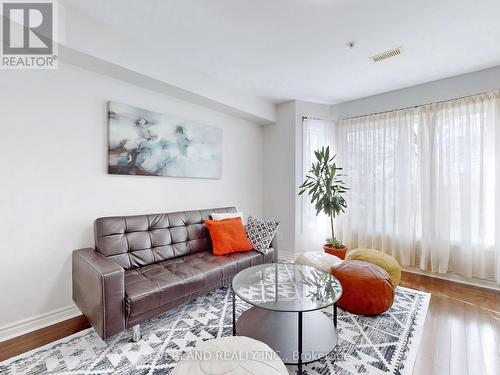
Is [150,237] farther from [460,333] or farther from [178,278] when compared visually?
[460,333]

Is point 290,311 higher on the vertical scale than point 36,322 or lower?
higher

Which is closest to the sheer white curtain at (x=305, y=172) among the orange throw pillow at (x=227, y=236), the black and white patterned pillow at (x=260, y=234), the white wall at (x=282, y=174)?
the white wall at (x=282, y=174)

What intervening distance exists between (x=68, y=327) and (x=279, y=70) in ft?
10.7

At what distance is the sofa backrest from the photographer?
208cm

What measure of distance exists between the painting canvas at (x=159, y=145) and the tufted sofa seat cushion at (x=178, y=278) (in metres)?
1.05

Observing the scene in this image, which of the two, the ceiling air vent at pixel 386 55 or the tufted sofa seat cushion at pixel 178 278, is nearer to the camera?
the tufted sofa seat cushion at pixel 178 278

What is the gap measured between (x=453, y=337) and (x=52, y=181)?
3.47 metres

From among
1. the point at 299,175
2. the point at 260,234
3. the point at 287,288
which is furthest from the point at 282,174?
the point at 287,288

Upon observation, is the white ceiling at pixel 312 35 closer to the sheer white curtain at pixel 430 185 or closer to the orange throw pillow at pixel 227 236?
the sheer white curtain at pixel 430 185

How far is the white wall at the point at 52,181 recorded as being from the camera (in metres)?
1.81

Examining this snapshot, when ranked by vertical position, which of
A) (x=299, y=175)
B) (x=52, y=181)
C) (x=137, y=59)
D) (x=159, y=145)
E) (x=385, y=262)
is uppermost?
(x=137, y=59)

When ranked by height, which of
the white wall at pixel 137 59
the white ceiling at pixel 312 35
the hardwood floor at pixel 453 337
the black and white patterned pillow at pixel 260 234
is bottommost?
the hardwood floor at pixel 453 337

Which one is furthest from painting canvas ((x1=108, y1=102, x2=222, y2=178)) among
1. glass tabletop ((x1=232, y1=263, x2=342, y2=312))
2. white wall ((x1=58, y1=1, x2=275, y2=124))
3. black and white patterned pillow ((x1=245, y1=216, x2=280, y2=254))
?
glass tabletop ((x1=232, y1=263, x2=342, y2=312))

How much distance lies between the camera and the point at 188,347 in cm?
168
